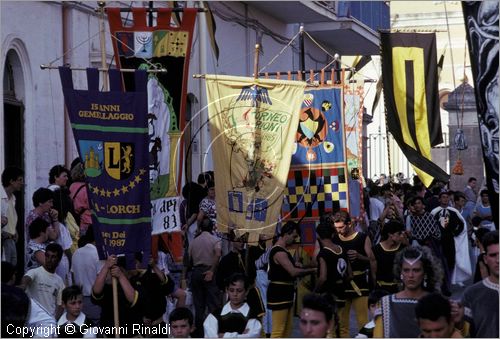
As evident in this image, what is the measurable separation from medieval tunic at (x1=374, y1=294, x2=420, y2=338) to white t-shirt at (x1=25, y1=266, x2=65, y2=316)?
399 cm

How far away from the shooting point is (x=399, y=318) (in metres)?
7.85

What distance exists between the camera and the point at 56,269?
12086 mm

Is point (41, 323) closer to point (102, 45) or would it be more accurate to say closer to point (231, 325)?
point (231, 325)

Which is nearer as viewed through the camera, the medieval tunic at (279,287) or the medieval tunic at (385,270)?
the medieval tunic at (279,287)

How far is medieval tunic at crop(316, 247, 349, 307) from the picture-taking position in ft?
41.3

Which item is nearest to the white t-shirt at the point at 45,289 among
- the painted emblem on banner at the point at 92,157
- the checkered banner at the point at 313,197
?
the painted emblem on banner at the point at 92,157

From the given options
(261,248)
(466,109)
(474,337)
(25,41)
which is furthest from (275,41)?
(474,337)

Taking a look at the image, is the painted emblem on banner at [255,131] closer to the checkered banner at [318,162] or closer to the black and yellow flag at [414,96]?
the black and yellow flag at [414,96]

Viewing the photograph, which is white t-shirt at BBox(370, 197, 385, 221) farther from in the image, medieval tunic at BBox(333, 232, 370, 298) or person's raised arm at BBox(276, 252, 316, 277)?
person's raised arm at BBox(276, 252, 316, 277)

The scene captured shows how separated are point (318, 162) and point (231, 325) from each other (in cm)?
559

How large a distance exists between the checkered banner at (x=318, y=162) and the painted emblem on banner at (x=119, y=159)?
4.56 metres

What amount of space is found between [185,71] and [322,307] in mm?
4848

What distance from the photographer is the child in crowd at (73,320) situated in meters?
9.59

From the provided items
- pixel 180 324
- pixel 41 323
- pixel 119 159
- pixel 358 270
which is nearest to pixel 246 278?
pixel 180 324
